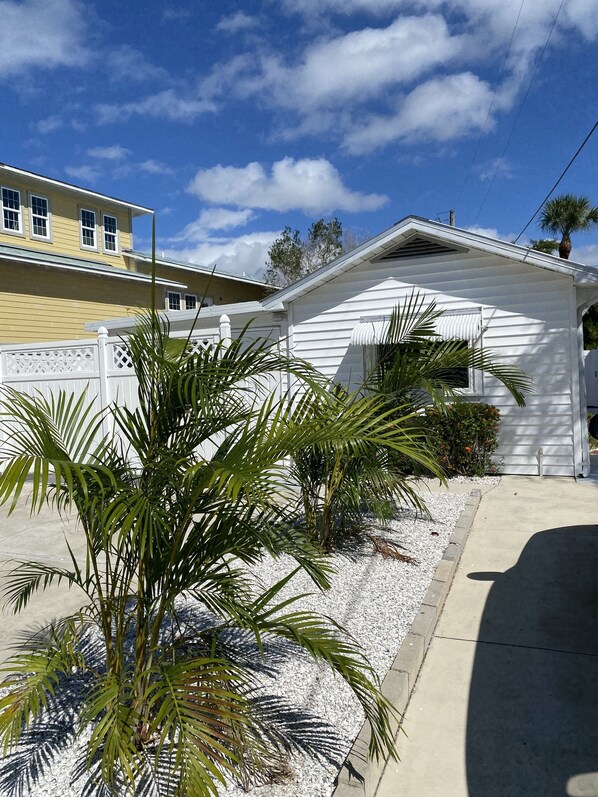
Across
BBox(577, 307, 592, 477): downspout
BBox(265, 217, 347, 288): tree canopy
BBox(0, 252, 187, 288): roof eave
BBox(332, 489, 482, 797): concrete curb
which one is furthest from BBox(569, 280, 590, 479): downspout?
BBox(265, 217, 347, 288): tree canopy

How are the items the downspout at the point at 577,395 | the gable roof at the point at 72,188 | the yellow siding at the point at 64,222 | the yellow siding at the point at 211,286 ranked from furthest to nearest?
1. the yellow siding at the point at 211,286
2. the yellow siding at the point at 64,222
3. the gable roof at the point at 72,188
4. the downspout at the point at 577,395

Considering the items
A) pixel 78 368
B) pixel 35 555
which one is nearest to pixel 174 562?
pixel 35 555

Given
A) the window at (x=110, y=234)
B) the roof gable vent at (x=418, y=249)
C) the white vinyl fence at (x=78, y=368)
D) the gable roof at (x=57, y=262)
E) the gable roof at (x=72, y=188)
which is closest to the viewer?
the roof gable vent at (x=418, y=249)

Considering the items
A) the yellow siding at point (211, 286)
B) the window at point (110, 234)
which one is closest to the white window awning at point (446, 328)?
the yellow siding at point (211, 286)

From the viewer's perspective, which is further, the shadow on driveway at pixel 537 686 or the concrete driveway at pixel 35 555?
the concrete driveway at pixel 35 555

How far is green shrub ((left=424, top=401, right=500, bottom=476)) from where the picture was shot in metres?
8.30

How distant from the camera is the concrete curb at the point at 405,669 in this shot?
2.36 m

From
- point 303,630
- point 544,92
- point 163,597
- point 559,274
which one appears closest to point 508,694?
point 303,630

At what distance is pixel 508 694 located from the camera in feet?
10.3

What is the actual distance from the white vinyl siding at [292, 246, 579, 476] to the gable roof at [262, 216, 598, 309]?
17cm

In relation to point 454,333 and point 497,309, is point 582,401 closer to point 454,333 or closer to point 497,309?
point 497,309

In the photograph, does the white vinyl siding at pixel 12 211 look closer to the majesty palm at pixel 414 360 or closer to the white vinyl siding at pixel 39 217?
the white vinyl siding at pixel 39 217

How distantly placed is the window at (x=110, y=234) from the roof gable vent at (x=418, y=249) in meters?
11.2

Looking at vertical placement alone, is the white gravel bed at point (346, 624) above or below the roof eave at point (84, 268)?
below
